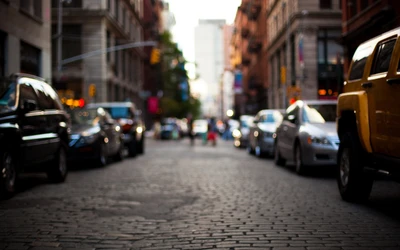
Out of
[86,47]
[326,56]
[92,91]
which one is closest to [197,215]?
[92,91]

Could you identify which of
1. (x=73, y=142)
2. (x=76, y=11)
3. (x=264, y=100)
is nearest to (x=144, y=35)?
(x=264, y=100)

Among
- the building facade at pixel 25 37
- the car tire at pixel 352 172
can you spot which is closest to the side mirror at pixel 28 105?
the car tire at pixel 352 172

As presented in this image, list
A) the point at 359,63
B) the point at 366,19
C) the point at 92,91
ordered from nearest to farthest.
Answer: the point at 359,63
the point at 366,19
the point at 92,91

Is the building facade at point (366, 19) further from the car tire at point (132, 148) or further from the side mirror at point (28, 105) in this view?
the side mirror at point (28, 105)

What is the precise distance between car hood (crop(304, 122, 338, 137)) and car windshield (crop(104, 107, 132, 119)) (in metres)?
9.12

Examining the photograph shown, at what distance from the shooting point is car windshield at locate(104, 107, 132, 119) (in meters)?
19.8

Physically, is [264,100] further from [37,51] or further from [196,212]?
[196,212]

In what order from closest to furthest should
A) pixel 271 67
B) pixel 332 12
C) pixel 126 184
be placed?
pixel 126 184 → pixel 332 12 → pixel 271 67

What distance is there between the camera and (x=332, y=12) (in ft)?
122

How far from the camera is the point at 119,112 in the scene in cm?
1989

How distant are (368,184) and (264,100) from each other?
50192mm

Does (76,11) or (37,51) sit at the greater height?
(76,11)

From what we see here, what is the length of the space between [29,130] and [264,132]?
34.4 feet

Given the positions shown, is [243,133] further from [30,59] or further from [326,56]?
[326,56]
